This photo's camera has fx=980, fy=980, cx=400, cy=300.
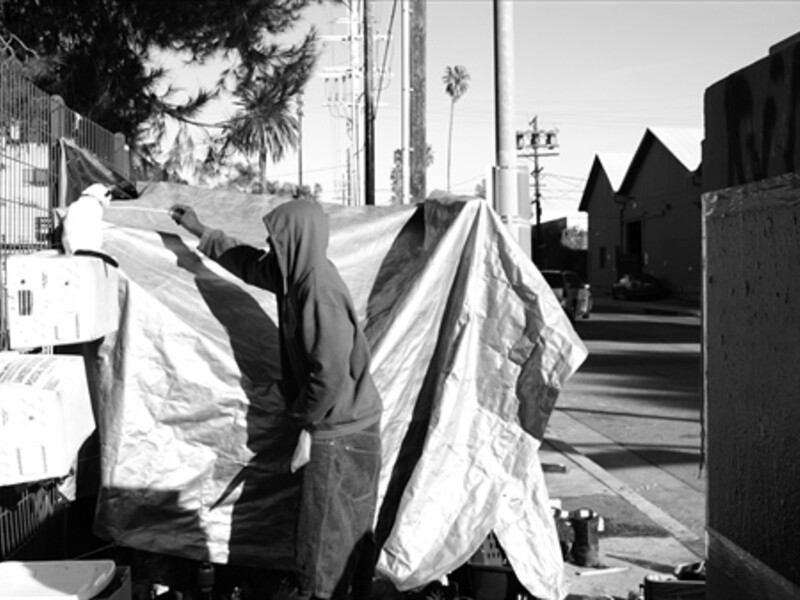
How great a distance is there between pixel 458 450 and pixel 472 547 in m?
0.46

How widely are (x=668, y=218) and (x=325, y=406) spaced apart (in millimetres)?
45086

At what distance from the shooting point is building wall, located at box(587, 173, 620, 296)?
55719mm

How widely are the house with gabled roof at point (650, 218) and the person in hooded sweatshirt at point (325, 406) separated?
36.7 m

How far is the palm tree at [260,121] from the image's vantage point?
10.2 metres

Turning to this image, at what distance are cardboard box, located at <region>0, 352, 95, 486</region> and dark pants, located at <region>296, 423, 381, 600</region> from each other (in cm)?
105

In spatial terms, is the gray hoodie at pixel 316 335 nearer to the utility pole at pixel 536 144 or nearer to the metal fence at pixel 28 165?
the metal fence at pixel 28 165

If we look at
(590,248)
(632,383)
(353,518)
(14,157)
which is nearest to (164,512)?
(353,518)

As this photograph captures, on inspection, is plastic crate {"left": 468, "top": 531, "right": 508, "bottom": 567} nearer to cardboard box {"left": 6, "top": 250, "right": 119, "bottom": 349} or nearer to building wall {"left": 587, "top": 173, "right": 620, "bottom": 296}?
cardboard box {"left": 6, "top": 250, "right": 119, "bottom": 349}

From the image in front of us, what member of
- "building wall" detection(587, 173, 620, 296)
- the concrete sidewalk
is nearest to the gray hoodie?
the concrete sidewalk

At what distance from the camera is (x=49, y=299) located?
398 centimetres

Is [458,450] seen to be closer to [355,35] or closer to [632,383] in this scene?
[632,383]

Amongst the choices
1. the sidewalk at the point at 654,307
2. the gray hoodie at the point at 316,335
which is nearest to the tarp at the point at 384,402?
the gray hoodie at the point at 316,335

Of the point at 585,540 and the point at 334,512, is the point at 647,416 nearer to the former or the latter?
the point at 585,540

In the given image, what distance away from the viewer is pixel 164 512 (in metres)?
4.85
